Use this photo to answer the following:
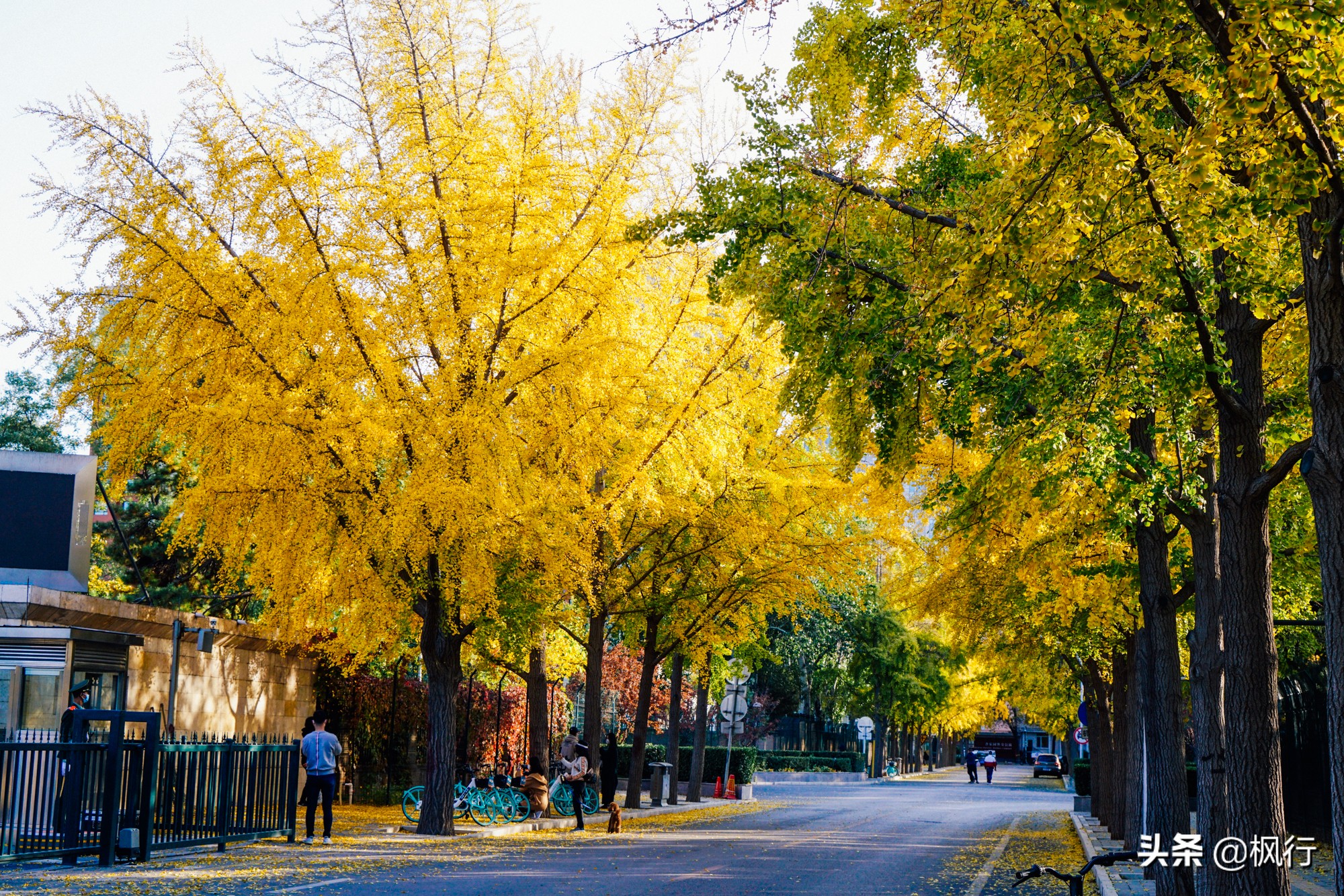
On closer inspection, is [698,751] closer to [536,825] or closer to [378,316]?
[536,825]

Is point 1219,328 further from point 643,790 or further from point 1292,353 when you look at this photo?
point 643,790

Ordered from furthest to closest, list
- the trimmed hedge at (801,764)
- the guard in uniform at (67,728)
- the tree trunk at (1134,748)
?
the trimmed hedge at (801,764) < the tree trunk at (1134,748) < the guard in uniform at (67,728)

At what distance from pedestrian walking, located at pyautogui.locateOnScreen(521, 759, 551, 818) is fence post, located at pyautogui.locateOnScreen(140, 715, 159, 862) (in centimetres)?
988

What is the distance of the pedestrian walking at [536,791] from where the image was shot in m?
23.3

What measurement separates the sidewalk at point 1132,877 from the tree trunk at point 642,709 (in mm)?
9874

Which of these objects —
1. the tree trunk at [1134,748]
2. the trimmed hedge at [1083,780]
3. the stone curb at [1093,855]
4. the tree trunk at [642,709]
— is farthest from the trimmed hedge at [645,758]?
the tree trunk at [1134,748]

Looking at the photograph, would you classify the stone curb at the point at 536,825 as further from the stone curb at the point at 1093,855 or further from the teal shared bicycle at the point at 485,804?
the stone curb at the point at 1093,855

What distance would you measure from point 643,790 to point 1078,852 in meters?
20.2

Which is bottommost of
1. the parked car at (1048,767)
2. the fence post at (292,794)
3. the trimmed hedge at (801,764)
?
the parked car at (1048,767)

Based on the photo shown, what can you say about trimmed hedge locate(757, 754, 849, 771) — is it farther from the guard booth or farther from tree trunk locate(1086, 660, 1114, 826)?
the guard booth

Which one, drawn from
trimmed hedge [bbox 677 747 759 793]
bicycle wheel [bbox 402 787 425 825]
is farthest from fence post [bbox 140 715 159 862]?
trimmed hedge [bbox 677 747 759 793]

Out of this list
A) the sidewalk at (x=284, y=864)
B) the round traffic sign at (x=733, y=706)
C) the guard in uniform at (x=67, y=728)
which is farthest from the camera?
the round traffic sign at (x=733, y=706)

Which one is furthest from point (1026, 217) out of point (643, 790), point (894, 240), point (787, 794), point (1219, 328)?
point (787, 794)

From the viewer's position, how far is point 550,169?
1659cm
